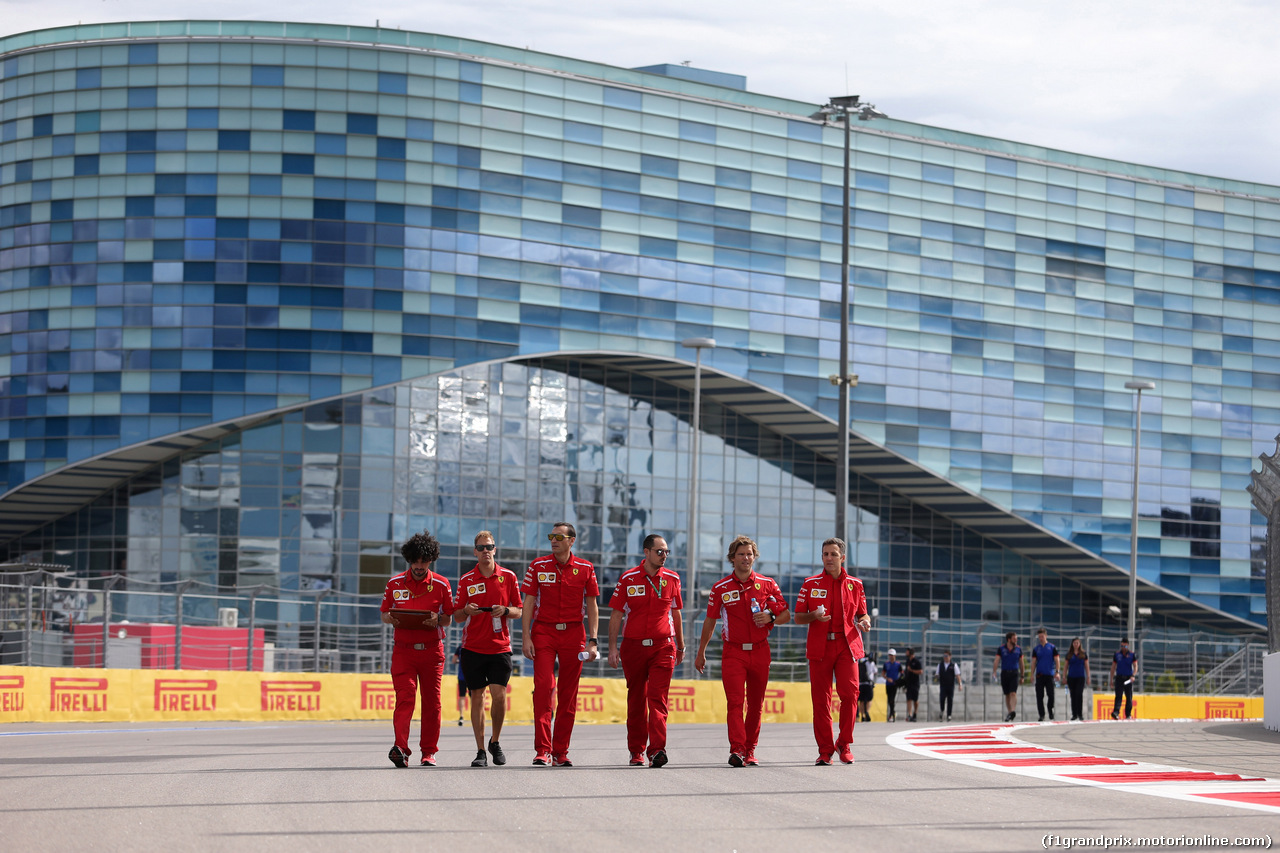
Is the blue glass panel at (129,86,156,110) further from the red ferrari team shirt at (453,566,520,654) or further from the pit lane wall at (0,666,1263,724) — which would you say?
the red ferrari team shirt at (453,566,520,654)

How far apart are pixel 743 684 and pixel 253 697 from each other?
1379 centimetres

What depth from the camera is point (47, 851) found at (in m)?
7.21

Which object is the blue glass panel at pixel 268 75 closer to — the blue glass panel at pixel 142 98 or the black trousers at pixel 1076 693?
the blue glass panel at pixel 142 98

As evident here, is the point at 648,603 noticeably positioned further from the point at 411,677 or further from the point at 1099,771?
the point at 1099,771

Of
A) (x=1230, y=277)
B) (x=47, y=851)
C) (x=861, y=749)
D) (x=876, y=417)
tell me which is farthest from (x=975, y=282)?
(x=47, y=851)

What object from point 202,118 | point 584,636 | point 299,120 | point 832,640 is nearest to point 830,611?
point 832,640

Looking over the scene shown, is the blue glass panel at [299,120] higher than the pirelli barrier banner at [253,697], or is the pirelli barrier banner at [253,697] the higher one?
the blue glass panel at [299,120]

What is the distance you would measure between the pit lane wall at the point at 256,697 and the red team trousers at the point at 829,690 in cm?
924

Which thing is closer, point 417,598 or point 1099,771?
point 417,598

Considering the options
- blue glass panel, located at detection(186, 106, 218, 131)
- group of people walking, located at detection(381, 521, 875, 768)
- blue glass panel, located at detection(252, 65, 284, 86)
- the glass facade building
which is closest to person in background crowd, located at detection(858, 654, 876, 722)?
group of people walking, located at detection(381, 521, 875, 768)

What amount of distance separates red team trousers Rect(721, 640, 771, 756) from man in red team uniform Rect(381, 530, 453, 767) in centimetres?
233

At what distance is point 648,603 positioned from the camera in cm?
1217

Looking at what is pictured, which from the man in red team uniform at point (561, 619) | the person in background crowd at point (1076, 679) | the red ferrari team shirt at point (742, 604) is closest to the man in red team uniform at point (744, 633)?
the red ferrari team shirt at point (742, 604)

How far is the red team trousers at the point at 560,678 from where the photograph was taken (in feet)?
39.4
